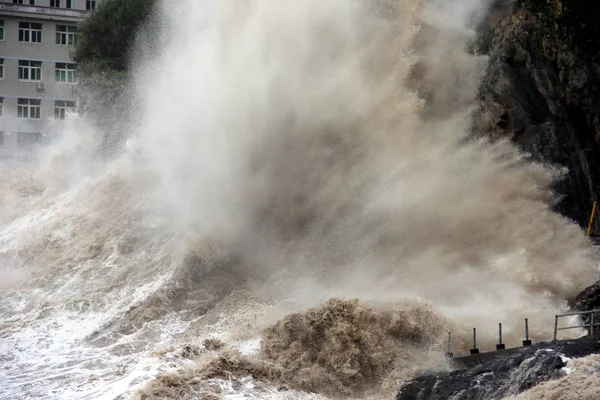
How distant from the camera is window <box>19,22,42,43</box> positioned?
54.0 meters

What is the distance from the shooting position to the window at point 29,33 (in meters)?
54.0

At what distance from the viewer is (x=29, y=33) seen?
54.0 m

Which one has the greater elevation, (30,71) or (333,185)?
(30,71)

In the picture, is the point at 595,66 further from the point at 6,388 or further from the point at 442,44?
the point at 6,388

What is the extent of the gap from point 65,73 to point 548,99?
1398 inches

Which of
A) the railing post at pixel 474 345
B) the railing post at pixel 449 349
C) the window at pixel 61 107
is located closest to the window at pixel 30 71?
the window at pixel 61 107

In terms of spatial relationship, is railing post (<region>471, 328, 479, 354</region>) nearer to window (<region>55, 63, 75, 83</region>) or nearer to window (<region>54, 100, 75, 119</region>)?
window (<region>54, 100, 75, 119</region>)

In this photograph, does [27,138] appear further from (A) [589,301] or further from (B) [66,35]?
(A) [589,301]

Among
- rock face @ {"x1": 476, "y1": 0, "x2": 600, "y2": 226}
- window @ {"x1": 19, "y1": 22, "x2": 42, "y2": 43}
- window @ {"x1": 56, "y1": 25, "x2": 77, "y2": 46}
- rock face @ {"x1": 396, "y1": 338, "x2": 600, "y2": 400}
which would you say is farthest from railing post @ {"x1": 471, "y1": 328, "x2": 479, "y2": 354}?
window @ {"x1": 19, "y1": 22, "x2": 42, "y2": 43}

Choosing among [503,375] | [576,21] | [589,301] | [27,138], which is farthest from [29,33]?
[503,375]

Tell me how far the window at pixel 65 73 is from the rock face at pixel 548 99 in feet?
110

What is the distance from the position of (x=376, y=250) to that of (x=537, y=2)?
812 cm

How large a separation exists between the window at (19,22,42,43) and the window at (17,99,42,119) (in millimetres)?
3377

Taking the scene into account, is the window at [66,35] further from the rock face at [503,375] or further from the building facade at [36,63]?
the rock face at [503,375]
